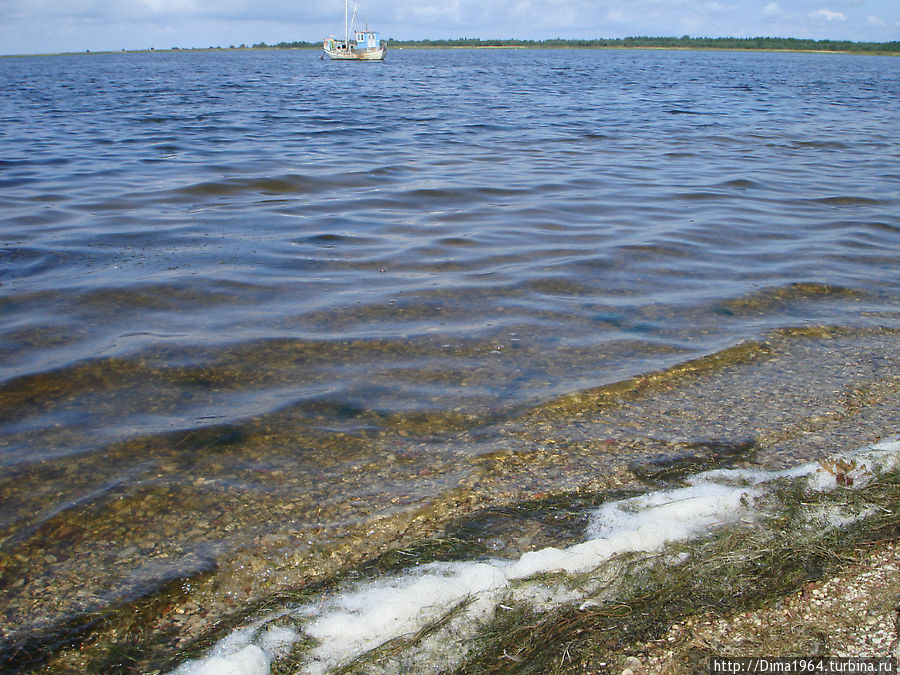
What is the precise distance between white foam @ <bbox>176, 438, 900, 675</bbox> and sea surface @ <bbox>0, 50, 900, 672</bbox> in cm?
46

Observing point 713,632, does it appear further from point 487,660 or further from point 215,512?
point 215,512

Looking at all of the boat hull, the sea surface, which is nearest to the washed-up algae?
the sea surface

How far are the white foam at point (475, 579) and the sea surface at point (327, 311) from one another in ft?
1.51

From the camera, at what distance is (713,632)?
6.53 ft

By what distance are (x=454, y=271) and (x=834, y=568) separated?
418 cm

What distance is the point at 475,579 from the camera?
2.34 m

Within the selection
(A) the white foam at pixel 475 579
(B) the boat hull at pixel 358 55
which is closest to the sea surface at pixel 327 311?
(A) the white foam at pixel 475 579

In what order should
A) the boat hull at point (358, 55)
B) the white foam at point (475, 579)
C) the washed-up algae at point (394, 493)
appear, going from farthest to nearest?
the boat hull at point (358, 55)
the washed-up algae at point (394, 493)
the white foam at point (475, 579)

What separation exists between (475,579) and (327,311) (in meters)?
3.09

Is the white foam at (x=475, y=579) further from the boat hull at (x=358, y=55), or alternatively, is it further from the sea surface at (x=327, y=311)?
the boat hull at (x=358, y=55)

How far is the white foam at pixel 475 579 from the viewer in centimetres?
208

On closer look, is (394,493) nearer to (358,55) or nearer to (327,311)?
(327,311)

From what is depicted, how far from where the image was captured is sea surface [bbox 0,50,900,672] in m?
2.91

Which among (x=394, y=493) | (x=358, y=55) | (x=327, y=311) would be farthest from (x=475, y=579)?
(x=358, y=55)
